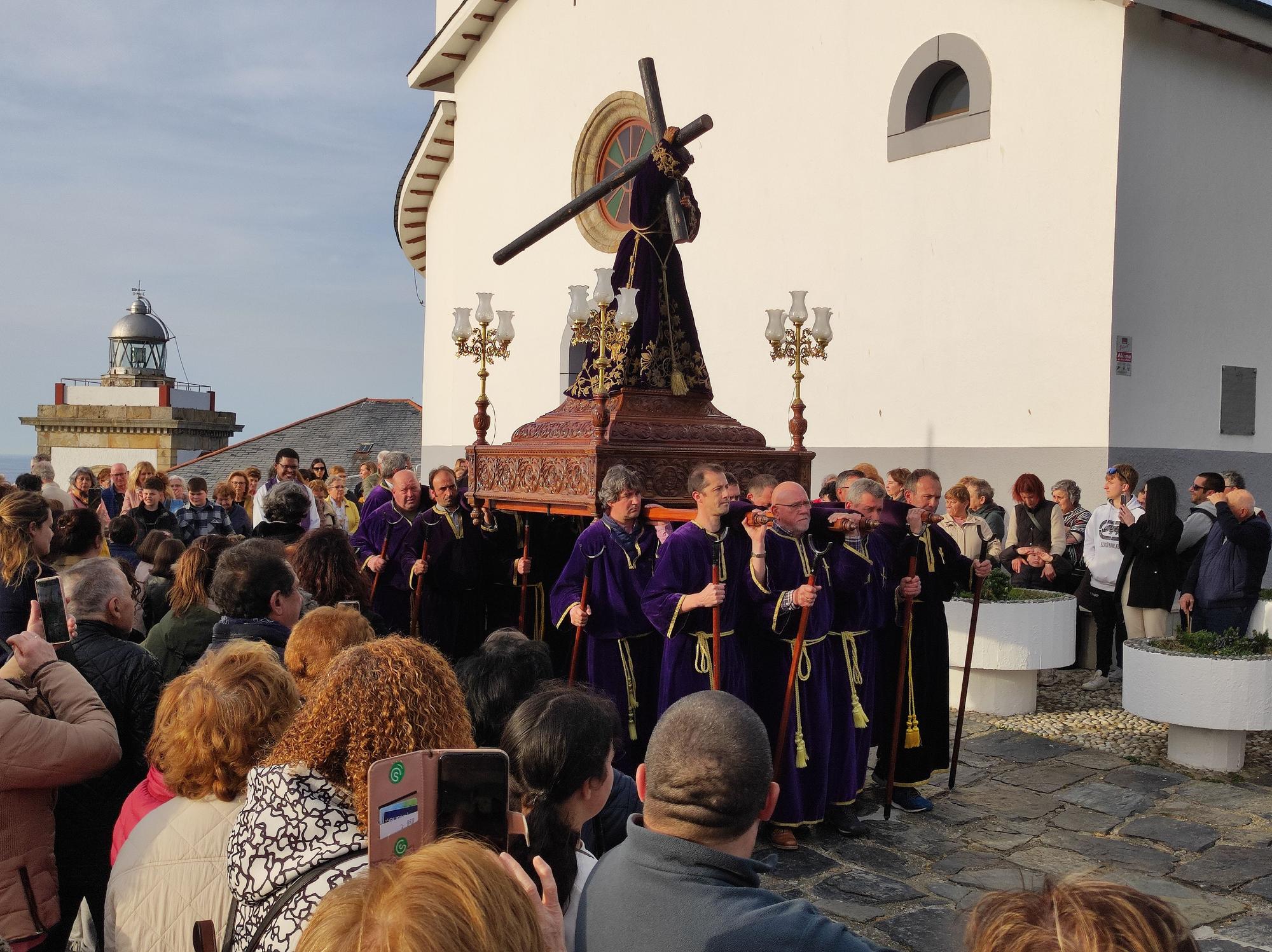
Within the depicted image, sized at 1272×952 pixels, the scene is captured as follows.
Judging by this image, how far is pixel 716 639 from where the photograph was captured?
5.29 m

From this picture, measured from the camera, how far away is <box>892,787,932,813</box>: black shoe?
5.88 meters

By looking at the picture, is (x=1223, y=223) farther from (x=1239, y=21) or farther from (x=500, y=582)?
(x=500, y=582)

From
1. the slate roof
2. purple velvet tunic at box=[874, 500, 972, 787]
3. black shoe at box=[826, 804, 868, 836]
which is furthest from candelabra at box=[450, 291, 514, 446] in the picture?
the slate roof

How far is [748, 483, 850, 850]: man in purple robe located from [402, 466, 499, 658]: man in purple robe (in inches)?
96.9

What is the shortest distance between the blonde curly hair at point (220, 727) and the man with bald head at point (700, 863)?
96cm

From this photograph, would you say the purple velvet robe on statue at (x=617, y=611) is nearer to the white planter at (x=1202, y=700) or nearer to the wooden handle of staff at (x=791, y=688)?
the wooden handle of staff at (x=791, y=688)

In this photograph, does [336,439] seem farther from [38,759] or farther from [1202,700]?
[38,759]

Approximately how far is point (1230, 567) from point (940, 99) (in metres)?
5.29

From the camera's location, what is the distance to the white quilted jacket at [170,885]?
2498mm

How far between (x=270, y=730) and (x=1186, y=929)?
1986mm

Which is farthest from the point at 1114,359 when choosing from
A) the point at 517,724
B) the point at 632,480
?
the point at 517,724

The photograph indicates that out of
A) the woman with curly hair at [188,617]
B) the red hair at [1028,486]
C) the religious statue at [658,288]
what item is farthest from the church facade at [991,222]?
the woman with curly hair at [188,617]

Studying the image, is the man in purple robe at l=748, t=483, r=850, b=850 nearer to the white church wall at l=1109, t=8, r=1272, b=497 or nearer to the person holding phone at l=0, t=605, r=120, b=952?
the person holding phone at l=0, t=605, r=120, b=952

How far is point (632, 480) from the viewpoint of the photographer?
5922 mm
